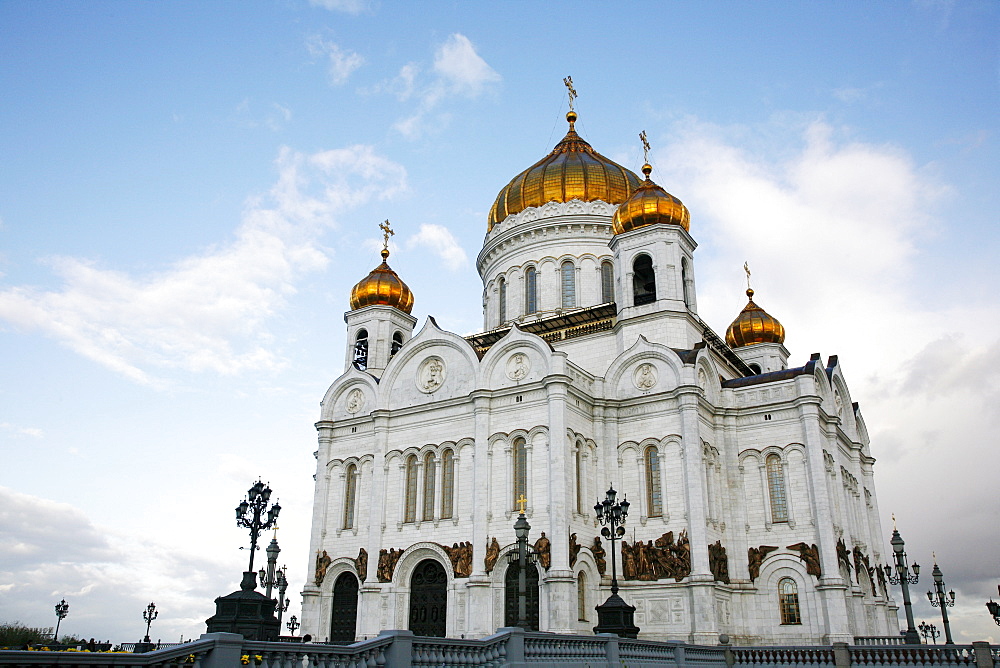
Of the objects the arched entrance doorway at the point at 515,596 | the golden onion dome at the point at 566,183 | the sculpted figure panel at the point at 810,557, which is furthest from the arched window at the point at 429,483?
the golden onion dome at the point at 566,183

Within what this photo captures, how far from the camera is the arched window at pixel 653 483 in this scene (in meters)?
25.2

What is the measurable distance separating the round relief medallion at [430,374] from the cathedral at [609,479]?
0.20ft

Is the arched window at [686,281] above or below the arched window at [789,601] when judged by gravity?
above

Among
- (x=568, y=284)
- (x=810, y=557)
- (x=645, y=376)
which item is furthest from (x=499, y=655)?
(x=568, y=284)

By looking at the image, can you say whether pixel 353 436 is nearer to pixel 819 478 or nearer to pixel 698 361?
pixel 698 361

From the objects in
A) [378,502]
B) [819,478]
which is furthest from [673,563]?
[378,502]

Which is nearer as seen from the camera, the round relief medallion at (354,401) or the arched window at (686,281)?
the arched window at (686,281)

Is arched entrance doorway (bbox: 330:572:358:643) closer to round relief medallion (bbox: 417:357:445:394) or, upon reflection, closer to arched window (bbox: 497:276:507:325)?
round relief medallion (bbox: 417:357:445:394)

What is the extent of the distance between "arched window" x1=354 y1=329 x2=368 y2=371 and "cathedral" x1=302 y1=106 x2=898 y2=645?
2130 mm

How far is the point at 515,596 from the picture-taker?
24469mm

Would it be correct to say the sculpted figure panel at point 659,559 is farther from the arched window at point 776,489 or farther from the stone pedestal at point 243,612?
the stone pedestal at point 243,612

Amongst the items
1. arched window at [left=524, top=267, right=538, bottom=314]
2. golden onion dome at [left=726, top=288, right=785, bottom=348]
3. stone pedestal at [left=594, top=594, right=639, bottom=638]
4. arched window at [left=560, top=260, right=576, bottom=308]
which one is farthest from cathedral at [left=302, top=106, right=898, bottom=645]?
stone pedestal at [left=594, top=594, right=639, bottom=638]

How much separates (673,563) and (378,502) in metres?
10.2

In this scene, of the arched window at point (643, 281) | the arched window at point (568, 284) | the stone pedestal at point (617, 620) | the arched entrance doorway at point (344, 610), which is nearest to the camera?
the stone pedestal at point (617, 620)
